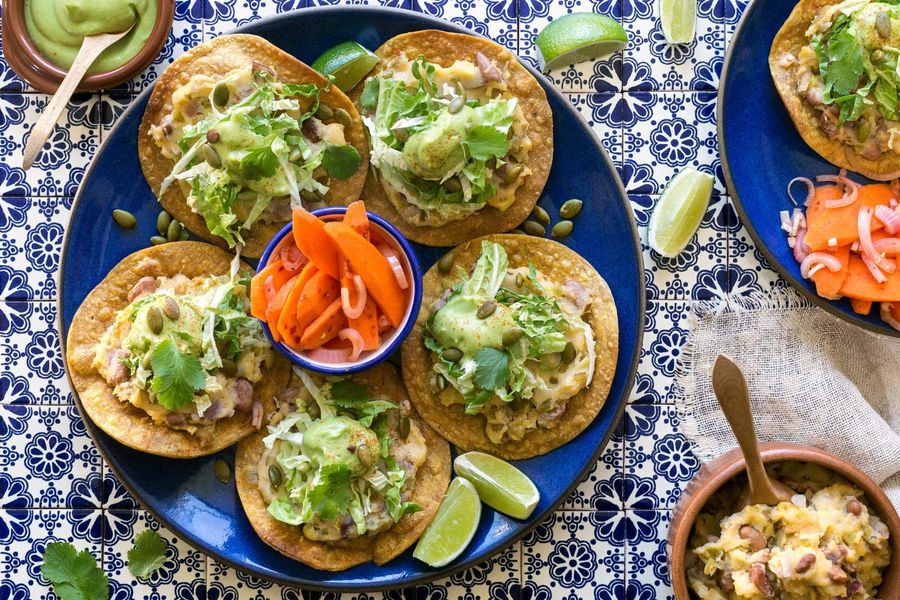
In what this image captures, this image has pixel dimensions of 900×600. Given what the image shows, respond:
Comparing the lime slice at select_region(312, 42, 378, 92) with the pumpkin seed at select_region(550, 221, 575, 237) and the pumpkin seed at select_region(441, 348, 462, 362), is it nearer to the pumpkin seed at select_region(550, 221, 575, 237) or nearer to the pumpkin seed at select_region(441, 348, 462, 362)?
the pumpkin seed at select_region(550, 221, 575, 237)

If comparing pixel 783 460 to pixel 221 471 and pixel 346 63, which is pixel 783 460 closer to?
pixel 221 471

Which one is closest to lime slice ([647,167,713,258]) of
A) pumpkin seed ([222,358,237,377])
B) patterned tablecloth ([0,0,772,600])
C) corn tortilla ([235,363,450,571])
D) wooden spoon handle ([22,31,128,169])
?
patterned tablecloth ([0,0,772,600])

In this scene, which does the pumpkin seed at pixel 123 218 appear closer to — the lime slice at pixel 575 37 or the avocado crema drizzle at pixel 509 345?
the avocado crema drizzle at pixel 509 345

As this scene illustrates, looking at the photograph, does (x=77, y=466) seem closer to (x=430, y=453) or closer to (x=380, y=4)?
(x=430, y=453)

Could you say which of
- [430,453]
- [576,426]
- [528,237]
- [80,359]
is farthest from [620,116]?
[80,359]

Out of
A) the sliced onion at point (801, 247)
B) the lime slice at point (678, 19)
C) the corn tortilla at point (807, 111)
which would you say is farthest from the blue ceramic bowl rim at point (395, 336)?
the corn tortilla at point (807, 111)
